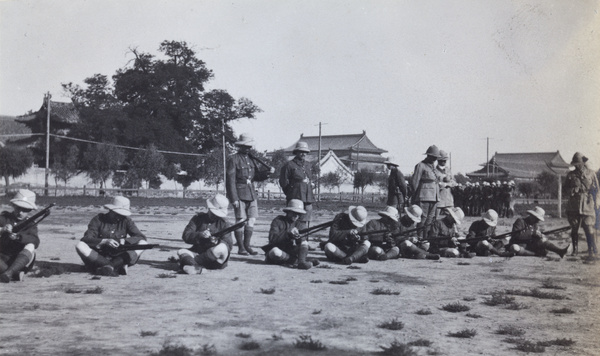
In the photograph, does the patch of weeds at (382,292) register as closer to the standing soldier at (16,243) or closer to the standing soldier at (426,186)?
the standing soldier at (16,243)

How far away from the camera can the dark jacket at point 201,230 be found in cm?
874

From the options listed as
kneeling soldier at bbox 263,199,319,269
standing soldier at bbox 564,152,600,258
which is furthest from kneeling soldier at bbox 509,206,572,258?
kneeling soldier at bbox 263,199,319,269

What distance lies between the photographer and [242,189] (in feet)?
36.5

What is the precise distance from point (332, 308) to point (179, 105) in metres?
49.6

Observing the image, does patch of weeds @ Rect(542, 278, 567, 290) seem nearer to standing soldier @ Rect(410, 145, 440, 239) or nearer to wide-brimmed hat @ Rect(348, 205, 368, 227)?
wide-brimmed hat @ Rect(348, 205, 368, 227)

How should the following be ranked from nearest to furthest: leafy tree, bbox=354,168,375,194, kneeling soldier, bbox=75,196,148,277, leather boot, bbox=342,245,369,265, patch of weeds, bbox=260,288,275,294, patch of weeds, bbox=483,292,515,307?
patch of weeds, bbox=483,292,515,307 < patch of weeds, bbox=260,288,275,294 < kneeling soldier, bbox=75,196,148,277 < leather boot, bbox=342,245,369,265 < leafy tree, bbox=354,168,375,194

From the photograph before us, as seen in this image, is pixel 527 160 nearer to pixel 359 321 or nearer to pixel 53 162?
pixel 53 162

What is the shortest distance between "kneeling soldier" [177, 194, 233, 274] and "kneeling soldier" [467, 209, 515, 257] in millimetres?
5478

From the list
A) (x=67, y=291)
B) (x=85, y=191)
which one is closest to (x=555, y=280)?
(x=67, y=291)

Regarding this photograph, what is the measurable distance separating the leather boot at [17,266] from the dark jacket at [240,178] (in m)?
4.06

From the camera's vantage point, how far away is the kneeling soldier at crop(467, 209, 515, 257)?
1173 cm

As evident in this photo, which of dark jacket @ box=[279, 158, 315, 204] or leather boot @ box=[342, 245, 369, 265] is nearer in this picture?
leather boot @ box=[342, 245, 369, 265]

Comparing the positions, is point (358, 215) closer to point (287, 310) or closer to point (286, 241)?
point (286, 241)

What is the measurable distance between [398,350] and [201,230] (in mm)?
5136
